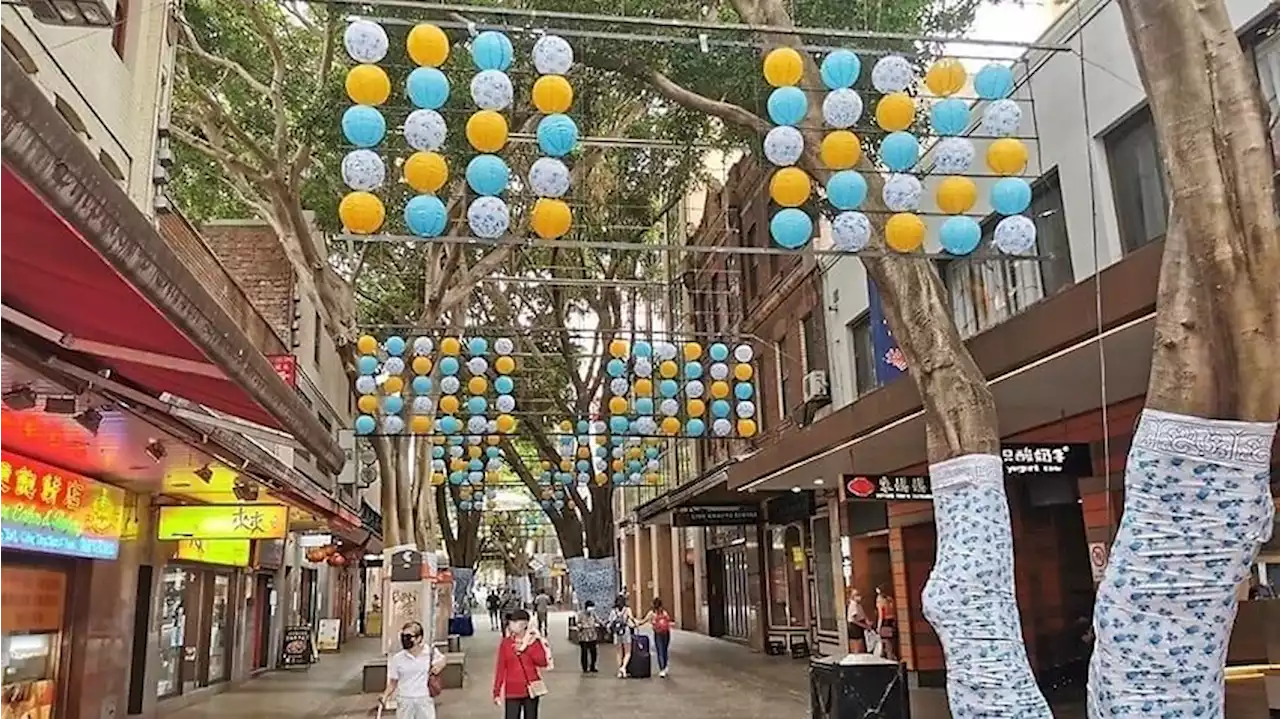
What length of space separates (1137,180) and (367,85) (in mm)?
8151

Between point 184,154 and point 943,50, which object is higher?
point 184,154

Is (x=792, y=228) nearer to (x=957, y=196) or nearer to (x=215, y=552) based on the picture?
(x=957, y=196)

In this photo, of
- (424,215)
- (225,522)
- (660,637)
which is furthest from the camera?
(660,637)

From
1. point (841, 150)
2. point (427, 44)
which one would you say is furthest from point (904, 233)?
point (427, 44)

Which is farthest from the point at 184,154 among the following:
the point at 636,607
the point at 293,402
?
the point at 636,607

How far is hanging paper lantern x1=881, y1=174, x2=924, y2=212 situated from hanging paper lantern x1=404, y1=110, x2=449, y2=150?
3.74 meters

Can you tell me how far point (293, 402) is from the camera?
24.0 ft

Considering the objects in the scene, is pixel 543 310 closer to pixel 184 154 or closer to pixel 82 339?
pixel 184 154

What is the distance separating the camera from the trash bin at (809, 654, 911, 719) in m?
9.31

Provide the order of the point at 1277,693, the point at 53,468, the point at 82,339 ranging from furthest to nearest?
1. the point at 53,468
2. the point at 1277,693
3. the point at 82,339

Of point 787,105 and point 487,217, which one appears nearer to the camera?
point 787,105

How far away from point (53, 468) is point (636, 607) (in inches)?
1548

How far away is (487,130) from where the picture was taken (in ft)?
27.4

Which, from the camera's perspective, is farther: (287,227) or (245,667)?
(245,667)
